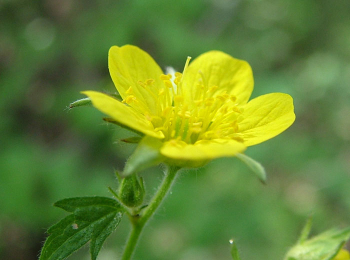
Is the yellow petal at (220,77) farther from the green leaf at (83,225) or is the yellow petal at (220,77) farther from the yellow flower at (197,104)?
the green leaf at (83,225)

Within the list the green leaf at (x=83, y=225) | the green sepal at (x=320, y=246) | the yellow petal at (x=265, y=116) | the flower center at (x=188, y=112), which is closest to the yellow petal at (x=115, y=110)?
the flower center at (x=188, y=112)

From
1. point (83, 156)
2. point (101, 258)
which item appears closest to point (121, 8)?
point (83, 156)

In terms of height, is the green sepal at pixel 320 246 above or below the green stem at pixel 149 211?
below

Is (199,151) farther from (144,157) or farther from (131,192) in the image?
(131,192)

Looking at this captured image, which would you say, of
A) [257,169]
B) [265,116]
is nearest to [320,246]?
[265,116]

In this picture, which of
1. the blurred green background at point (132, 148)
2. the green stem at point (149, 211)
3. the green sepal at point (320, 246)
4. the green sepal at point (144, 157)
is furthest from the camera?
the blurred green background at point (132, 148)

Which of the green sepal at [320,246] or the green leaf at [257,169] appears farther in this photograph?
the green sepal at [320,246]

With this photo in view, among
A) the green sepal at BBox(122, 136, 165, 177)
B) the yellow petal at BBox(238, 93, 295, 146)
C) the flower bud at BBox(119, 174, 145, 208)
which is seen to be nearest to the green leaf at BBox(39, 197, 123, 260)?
the flower bud at BBox(119, 174, 145, 208)
